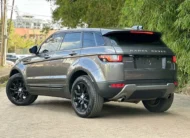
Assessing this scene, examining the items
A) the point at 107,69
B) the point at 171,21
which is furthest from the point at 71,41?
the point at 171,21

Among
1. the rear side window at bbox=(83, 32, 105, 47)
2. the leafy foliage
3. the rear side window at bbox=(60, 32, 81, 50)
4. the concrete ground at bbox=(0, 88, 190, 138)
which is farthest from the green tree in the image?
the rear side window at bbox=(83, 32, 105, 47)

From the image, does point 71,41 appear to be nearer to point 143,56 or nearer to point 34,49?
point 34,49

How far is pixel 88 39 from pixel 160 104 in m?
2.14

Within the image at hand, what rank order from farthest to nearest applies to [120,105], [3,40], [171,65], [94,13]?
[3,40], [94,13], [120,105], [171,65]

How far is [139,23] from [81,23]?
351 inches

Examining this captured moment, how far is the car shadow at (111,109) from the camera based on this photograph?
799 cm

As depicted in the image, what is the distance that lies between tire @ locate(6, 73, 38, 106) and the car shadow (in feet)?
0.76

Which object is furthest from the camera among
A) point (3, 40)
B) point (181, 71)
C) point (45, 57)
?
point (3, 40)

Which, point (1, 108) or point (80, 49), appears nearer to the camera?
point (80, 49)

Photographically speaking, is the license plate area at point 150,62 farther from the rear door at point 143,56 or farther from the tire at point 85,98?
the tire at point 85,98

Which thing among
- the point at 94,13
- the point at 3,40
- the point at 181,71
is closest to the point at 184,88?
the point at 181,71

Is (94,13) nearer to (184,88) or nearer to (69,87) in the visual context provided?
(184,88)

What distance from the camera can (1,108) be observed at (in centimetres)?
896

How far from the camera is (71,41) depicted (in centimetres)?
813
